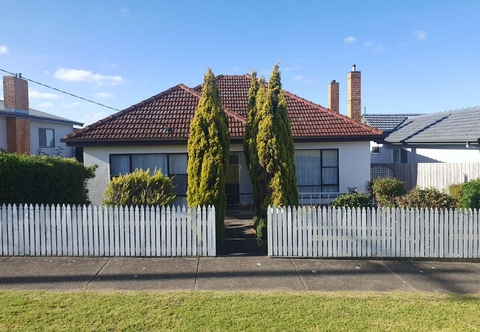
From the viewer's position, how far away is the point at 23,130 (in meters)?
20.0

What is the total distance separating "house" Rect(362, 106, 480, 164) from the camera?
15172 millimetres

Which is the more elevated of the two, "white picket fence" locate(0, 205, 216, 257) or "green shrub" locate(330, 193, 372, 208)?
"green shrub" locate(330, 193, 372, 208)

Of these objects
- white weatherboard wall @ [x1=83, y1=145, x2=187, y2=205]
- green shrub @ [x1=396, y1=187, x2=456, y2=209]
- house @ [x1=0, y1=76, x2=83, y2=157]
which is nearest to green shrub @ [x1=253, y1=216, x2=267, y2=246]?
green shrub @ [x1=396, y1=187, x2=456, y2=209]

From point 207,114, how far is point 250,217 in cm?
470

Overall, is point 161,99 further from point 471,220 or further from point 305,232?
point 471,220

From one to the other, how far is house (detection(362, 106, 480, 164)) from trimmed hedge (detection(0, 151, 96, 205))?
13033mm

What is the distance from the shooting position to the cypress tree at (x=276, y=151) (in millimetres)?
8695

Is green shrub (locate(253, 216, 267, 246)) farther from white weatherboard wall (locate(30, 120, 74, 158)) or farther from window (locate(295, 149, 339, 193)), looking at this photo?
white weatherboard wall (locate(30, 120, 74, 158))

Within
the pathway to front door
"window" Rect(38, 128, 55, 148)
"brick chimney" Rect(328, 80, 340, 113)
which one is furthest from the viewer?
"window" Rect(38, 128, 55, 148)

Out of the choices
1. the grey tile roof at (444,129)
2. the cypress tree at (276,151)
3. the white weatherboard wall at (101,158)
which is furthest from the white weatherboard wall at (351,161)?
the white weatherboard wall at (101,158)

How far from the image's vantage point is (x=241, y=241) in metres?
9.37

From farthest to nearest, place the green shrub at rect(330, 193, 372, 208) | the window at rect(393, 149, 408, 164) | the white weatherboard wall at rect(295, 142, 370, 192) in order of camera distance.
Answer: the window at rect(393, 149, 408, 164), the white weatherboard wall at rect(295, 142, 370, 192), the green shrub at rect(330, 193, 372, 208)

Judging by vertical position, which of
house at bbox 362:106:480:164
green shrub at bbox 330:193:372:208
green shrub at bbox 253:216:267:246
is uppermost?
house at bbox 362:106:480:164

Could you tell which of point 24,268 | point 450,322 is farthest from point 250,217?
point 450,322
